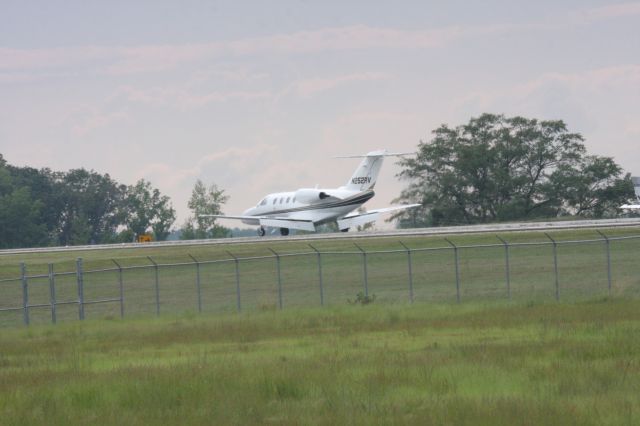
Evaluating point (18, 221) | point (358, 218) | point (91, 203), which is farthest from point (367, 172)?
point (91, 203)

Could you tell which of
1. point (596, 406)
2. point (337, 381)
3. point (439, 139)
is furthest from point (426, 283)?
point (439, 139)

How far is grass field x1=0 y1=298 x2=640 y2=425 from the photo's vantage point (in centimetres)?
1625

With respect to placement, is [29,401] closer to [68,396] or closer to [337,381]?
[68,396]

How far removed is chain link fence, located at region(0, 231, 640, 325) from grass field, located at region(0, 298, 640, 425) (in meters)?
7.36

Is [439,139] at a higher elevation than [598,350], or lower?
higher

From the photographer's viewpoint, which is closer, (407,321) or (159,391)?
(159,391)

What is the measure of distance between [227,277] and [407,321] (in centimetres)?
3112

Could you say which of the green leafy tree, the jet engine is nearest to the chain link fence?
the jet engine

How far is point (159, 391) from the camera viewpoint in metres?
18.6

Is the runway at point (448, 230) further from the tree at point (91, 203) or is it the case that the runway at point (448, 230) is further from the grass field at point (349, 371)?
the tree at point (91, 203)

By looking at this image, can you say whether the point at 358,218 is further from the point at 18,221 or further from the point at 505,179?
the point at 18,221

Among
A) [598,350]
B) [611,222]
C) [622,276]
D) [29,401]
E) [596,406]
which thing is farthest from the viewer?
[611,222]

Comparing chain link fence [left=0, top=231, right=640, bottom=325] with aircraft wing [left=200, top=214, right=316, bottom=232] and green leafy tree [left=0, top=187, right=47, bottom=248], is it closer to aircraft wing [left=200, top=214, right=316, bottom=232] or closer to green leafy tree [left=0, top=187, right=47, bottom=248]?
aircraft wing [left=200, top=214, right=316, bottom=232]

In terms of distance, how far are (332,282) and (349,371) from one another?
3408 centimetres
